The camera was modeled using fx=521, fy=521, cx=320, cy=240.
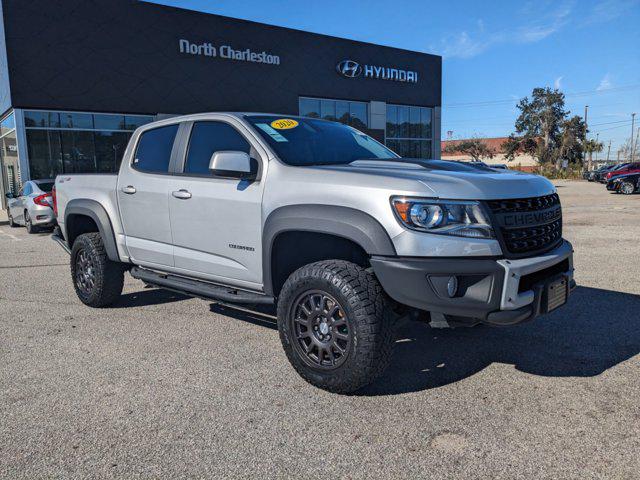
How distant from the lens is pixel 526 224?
323cm

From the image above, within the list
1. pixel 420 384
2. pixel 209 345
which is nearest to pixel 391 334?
pixel 420 384

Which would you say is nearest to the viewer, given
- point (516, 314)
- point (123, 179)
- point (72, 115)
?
point (516, 314)

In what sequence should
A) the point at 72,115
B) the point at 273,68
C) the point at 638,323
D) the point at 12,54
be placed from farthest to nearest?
1. the point at 273,68
2. the point at 72,115
3. the point at 12,54
4. the point at 638,323

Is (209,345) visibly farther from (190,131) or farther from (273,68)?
(273,68)

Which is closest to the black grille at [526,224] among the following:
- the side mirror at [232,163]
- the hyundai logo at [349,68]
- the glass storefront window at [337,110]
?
the side mirror at [232,163]

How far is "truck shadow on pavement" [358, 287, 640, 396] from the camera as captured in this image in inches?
144

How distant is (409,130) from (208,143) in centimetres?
2818

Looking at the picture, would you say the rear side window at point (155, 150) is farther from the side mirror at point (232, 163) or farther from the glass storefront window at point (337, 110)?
the glass storefront window at point (337, 110)

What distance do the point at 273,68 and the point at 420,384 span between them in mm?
23708

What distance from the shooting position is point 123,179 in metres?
5.06

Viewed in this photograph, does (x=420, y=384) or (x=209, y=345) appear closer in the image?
(x=420, y=384)

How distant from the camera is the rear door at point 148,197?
181 inches

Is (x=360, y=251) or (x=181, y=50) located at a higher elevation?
(x=181, y=50)

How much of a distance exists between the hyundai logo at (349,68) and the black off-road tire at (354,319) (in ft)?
84.5
